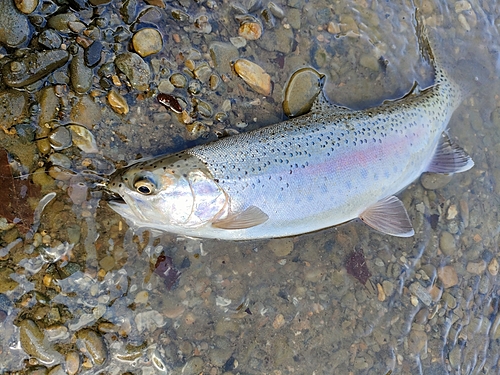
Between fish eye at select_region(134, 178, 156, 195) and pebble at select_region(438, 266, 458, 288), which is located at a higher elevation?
fish eye at select_region(134, 178, 156, 195)

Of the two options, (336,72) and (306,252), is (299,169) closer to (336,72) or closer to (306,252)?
(306,252)

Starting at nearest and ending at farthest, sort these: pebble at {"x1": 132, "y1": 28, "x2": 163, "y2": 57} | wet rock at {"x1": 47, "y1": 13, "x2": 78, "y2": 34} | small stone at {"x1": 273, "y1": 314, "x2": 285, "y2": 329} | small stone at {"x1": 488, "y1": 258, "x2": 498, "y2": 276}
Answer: wet rock at {"x1": 47, "y1": 13, "x2": 78, "y2": 34}, pebble at {"x1": 132, "y1": 28, "x2": 163, "y2": 57}, small stone at {"x1": 273, "y1": 314, "x2": 285, "y2": 329}, small stone at {"x1": 488, "y1": 258, "x2": 498, "y2": 276}

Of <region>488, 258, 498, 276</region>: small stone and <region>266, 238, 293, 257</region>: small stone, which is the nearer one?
<region>266, 238, 293, 257</region>: small stone

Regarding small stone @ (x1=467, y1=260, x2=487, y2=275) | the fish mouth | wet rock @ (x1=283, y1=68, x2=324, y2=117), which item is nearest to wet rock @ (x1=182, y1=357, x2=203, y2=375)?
the fish mouth

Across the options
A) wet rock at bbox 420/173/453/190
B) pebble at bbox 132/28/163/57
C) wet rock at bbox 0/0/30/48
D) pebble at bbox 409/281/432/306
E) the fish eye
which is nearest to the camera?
the fish eye

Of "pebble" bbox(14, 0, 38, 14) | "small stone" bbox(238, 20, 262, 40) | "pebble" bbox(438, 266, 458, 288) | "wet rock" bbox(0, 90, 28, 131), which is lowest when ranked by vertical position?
"pebble" bbox(438, 266, 458, 288)

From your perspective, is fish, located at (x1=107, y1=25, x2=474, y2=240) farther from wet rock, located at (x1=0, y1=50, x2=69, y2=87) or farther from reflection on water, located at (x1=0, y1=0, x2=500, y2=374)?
wet rock, located at (x1=0, y1=50, x2=69, y2=87)
